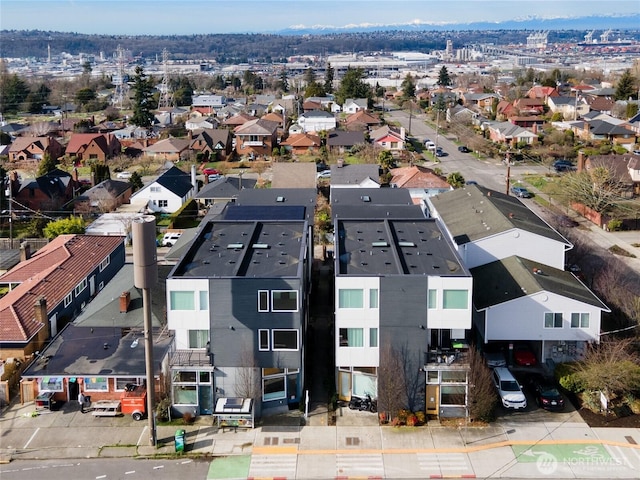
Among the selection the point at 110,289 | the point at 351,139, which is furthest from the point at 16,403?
the point at 351,139

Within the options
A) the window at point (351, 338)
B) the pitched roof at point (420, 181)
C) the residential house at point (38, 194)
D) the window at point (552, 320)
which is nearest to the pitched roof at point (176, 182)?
the residential house at point (38, 194)

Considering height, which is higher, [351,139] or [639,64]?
[639,64]

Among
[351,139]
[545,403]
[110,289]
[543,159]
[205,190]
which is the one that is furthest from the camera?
[351,139]

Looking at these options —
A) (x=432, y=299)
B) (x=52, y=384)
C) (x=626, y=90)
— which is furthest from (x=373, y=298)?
(x=626, y=90)

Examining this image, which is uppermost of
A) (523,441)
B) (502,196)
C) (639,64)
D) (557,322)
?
(639,64)

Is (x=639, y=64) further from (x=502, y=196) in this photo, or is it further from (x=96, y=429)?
(x=96, y=429)

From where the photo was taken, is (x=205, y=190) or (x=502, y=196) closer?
(x=502, y=196)

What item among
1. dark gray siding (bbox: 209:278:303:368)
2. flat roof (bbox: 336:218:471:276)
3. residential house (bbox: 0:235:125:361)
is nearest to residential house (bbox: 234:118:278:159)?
residential house (bbox: 0:235:125:361)
